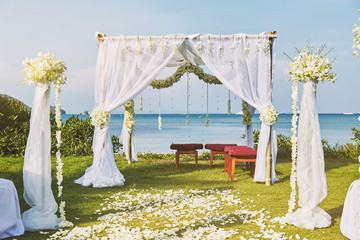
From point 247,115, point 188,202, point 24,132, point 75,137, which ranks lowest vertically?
point 188,202

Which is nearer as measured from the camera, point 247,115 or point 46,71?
point 46,71

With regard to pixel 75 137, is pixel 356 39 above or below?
above

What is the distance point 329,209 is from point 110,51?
522 cm

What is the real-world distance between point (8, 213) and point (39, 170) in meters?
0.64

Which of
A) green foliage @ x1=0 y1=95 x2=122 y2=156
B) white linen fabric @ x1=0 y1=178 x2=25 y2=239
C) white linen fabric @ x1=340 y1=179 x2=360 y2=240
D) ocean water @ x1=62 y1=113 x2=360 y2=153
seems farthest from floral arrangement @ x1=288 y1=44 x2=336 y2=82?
ocean water @ x1=62 y1=113 x2=360 y2=153

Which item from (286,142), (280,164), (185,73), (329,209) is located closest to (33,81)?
(329,209)

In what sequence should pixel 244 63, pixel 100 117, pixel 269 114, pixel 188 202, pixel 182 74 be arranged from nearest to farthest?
pixel 188 202 → pixel 269 114 → pixel 100 117 → pixel 244 63 → pixel 182 74

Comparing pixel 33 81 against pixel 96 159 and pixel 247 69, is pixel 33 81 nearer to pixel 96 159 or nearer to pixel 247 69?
pixel 96 159

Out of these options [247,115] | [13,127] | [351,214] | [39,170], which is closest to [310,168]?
[351,214]

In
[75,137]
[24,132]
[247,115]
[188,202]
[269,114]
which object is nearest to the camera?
[188,202]

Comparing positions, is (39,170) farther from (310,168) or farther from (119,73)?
(310,168)

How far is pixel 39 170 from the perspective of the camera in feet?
14.8

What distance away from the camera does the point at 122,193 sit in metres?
6.58

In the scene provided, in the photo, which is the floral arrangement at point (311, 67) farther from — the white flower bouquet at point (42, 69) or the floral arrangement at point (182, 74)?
the floral arrangement at point (182, 74)
